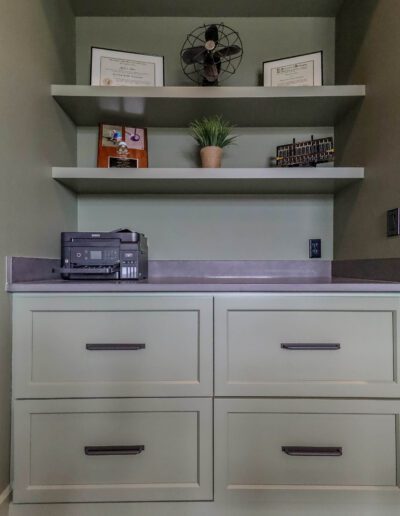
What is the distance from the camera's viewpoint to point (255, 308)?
3.95 ft

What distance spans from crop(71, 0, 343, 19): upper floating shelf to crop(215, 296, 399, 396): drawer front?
63.2 inches

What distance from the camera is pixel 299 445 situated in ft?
3.93

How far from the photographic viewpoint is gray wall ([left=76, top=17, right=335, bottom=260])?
189 cm

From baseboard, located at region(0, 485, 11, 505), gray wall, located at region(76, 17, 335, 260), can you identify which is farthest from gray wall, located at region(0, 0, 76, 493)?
gray wall, located at region(76, 17, 335, 260)

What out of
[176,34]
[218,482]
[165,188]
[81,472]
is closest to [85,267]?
[165,188]

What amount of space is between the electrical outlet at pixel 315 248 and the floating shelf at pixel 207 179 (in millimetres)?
298

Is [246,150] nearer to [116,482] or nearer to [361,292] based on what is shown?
[361,292]

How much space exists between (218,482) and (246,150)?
1.60 metres

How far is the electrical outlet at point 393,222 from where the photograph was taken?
1.30 meters

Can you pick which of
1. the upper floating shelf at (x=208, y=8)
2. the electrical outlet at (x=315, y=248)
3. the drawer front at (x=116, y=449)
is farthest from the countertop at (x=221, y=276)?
the upper floating shelf at (x=208, y=8)

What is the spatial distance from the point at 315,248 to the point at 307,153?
1.83 feet

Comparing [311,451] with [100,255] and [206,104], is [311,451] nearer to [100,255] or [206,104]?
[100,255]

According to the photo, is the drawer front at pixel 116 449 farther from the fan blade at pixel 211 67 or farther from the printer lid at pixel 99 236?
the fan blade at pixel 211 67

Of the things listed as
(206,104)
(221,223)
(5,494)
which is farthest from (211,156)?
(5,494)
